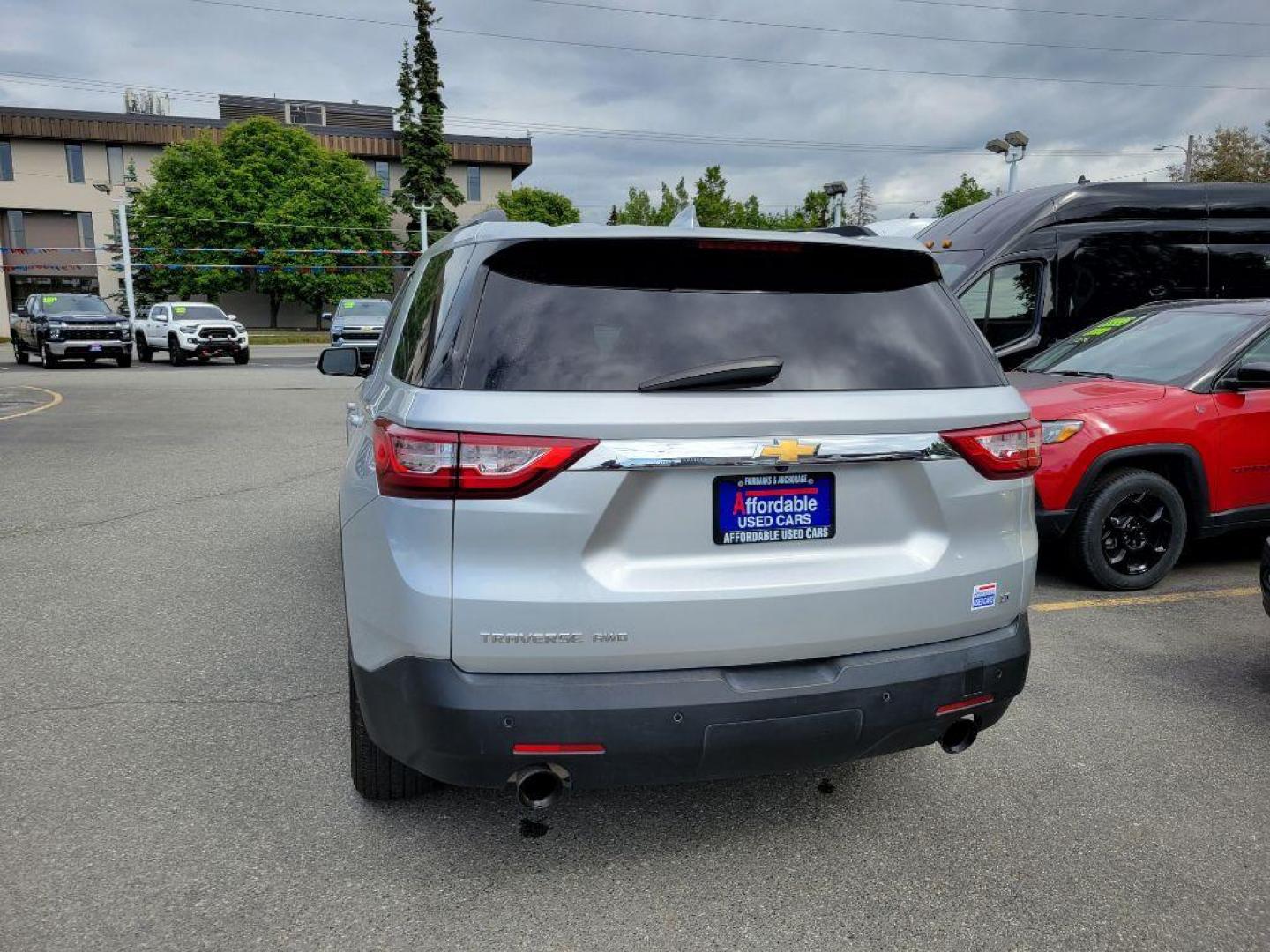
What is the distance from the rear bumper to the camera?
2.31m

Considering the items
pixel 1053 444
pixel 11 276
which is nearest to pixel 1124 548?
pixel 1053 444

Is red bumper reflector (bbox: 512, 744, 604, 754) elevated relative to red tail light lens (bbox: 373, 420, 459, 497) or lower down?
lower down

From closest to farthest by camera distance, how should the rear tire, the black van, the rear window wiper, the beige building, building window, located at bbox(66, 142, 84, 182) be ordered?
1. the rear window wiper
2. the rear tire
3. the black van
4. the beige building
5. building window, located at bbox(66, 142, 84, 182)

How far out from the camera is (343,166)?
184ft

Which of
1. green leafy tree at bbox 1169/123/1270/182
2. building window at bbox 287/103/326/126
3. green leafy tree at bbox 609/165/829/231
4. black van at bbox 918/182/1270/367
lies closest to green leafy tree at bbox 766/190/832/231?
green leafy tree at bbox 609/165/829/231

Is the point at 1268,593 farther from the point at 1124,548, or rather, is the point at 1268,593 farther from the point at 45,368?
the point at 45,368

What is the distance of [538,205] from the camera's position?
237 feet

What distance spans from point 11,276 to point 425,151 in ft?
83.0

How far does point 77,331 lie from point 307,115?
55.6m

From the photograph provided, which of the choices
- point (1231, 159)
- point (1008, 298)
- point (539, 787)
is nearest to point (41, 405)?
point (1008, 298)

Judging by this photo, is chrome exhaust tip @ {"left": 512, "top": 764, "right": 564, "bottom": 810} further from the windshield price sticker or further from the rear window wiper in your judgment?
the windshield price sticker

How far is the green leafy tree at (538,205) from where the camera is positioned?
227 feet

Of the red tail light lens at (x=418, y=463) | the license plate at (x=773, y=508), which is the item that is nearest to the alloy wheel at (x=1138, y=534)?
the license plate at (x=773, y=508)

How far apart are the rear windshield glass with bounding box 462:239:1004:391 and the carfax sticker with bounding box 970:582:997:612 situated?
1.84 ft
